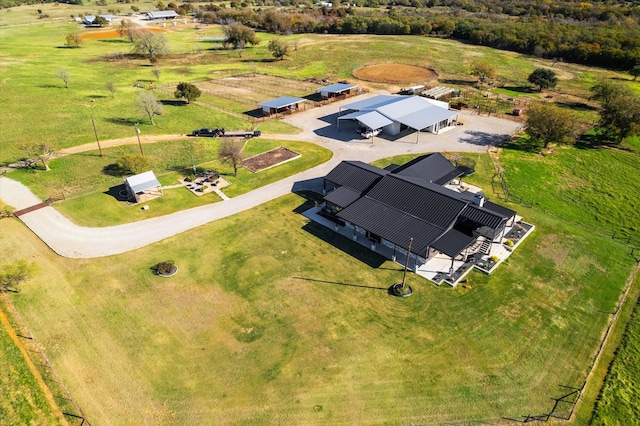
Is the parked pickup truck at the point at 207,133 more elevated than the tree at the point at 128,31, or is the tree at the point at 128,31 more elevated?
the tree at the point at 128,31

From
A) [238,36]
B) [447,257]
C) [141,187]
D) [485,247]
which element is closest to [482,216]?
[485,247]

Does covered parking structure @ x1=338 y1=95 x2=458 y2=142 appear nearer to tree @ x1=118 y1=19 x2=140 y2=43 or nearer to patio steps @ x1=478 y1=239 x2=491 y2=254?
patio steps @ x1=478 y1=239 x2=491 y2=254

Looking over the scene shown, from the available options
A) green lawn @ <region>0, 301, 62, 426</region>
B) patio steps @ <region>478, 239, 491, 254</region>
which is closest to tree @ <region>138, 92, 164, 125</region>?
green lawn @ <region>0, 301, 62, 426</region>

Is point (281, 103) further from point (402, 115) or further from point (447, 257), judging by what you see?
point (447, 257)

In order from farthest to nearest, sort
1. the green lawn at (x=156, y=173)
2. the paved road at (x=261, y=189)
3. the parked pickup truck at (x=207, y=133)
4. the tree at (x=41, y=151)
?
the parked pickup truck at (x=207, y=133) → the tree at (x=41, y=151) → the green lawn at (x=156, y=173) → the paved road at (x=261, y=189)

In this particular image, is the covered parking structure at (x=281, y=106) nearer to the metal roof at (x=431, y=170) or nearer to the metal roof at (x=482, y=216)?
the metal roof at (x=431, y=170)

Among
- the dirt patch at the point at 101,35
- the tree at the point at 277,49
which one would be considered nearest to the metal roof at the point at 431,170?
the tree at the point at 277,49

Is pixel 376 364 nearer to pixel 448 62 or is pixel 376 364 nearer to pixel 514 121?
pixel 514 121
